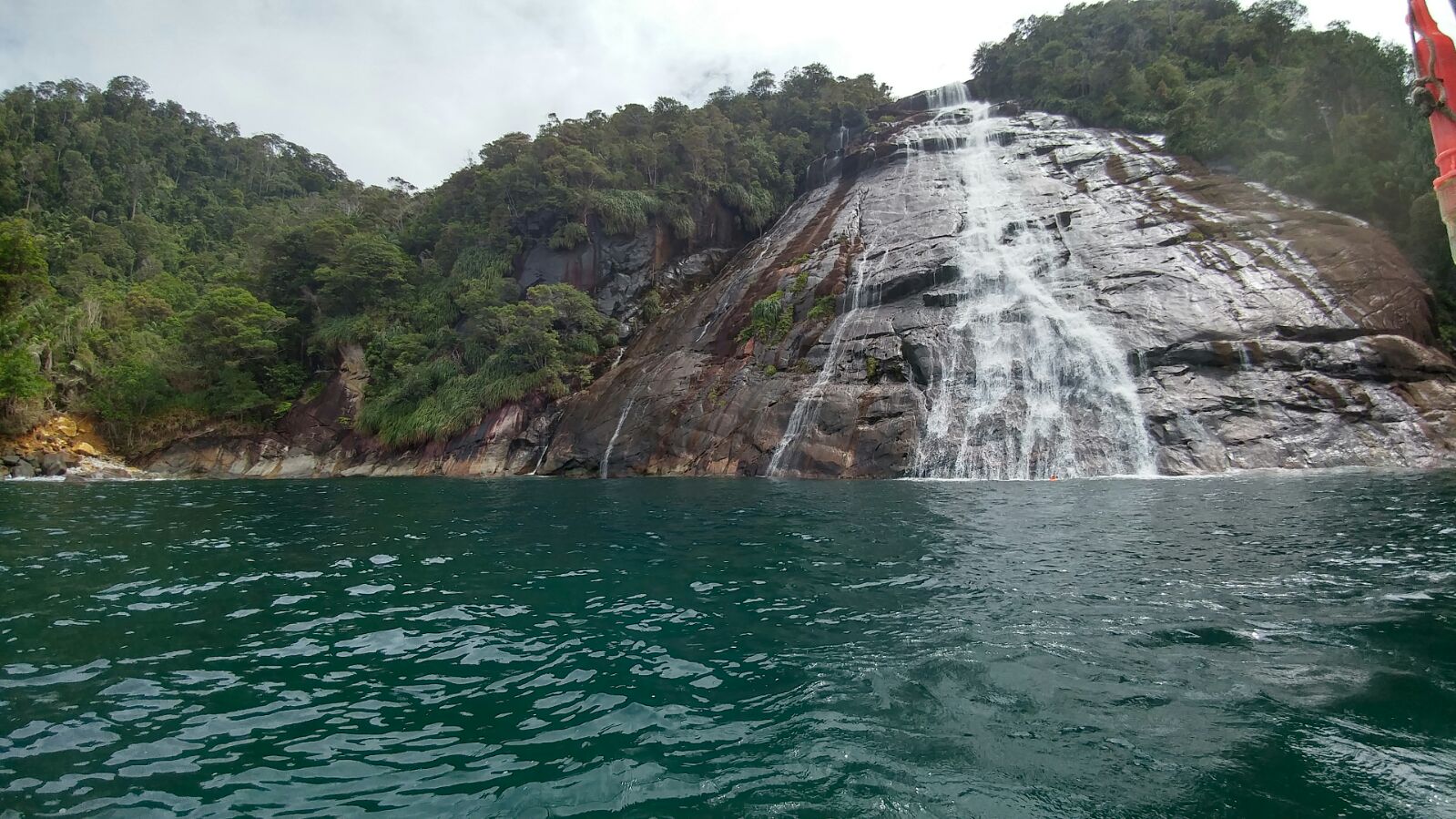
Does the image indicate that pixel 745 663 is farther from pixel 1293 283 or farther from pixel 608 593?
pixel 1293 283

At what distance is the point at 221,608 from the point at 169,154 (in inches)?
3269

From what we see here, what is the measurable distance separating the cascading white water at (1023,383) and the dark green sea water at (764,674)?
302 inches

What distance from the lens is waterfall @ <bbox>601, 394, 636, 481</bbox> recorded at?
24.9m

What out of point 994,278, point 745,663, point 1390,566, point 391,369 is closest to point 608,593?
point 745,663

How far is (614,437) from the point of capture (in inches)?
1008

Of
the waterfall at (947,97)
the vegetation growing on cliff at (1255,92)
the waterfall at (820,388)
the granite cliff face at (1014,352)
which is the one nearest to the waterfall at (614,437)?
the granite cliff face at (1014,352)

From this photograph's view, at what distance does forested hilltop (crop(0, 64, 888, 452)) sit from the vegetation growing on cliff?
523 inches

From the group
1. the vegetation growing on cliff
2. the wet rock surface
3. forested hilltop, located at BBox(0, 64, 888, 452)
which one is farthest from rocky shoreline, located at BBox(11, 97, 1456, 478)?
forested hilltop, located at BBox(0, 64, 888, 452)

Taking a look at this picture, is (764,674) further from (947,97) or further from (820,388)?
(947,97)

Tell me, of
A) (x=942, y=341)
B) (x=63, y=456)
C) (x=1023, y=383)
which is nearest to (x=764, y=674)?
(x=1023, y=383)

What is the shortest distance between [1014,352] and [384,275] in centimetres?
3286

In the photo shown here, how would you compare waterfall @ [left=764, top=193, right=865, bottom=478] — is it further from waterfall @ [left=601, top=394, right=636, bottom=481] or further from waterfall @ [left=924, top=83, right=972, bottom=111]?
waterfall @ [left=924, top=83, right=972, bottom=111]

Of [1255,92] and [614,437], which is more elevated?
[1255,92]

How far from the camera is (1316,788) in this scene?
9.65 ft
